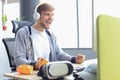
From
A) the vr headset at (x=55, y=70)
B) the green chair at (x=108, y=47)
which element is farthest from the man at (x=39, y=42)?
the green chair at (x=108, y=47)

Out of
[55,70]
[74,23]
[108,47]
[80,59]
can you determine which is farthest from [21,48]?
[74,23]

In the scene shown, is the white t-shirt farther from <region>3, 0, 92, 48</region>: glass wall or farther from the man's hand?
<region>3, 0, 92, 48</region>: glass wall

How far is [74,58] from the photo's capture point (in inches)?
80.4

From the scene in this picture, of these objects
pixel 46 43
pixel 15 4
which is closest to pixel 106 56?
pixel 46 43

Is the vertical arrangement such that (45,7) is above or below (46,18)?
above

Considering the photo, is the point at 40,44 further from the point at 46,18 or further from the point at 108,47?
the point at 108,47

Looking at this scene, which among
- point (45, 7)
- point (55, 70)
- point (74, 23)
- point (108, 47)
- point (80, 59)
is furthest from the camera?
point (74, 23)

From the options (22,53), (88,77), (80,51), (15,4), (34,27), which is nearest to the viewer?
(88,77)

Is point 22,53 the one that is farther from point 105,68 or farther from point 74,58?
point 105,68

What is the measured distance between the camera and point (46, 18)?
2.15 metres

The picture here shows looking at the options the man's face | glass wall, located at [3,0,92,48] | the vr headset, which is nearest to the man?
the man's face

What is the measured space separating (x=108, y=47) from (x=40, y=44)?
1.27 m

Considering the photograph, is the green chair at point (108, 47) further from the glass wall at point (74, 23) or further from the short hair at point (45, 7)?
Answer: the glass wall at point (74, 23)

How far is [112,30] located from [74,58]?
3.61ft
